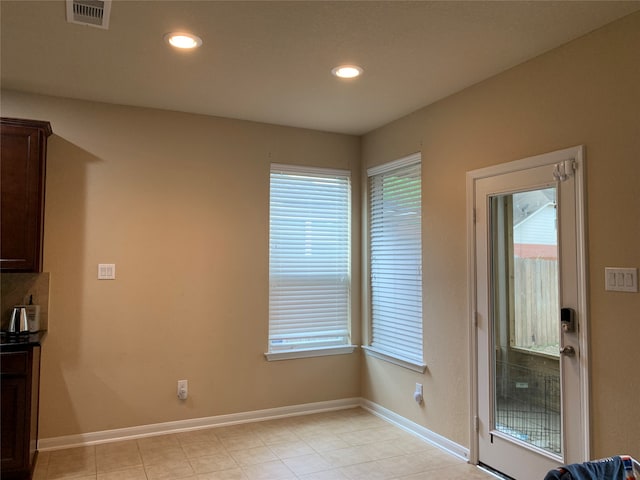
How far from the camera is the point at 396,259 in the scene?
4.26 m

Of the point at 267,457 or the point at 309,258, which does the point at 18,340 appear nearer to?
the point at 267,457

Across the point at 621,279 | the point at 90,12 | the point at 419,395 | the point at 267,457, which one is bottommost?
the point at 267,457

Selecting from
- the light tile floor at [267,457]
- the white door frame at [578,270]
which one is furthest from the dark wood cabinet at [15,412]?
the white door frame at [578,270]

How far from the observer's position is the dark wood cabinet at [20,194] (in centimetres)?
321

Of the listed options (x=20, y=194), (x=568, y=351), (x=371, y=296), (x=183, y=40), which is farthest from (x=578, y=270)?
(x=20, y=194)

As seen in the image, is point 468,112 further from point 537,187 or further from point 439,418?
point 439,418

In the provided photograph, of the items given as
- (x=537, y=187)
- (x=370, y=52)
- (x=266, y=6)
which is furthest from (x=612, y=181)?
(x=266, y=6)

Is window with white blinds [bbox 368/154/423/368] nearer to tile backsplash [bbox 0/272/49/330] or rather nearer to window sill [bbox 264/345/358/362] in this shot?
window sill [bbox 264/345/358/362]

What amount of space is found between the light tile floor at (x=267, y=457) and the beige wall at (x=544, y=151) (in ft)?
1.08

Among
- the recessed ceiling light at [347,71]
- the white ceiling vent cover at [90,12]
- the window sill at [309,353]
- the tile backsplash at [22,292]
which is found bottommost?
the window sill at [309,353]

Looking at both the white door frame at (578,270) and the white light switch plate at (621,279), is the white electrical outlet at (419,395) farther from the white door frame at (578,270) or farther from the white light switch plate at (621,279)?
the white light switch plate at (621,279)

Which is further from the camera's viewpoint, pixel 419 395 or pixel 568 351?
pixel 419 395

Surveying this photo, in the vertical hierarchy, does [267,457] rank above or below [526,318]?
below

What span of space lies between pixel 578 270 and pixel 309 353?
2583mm
